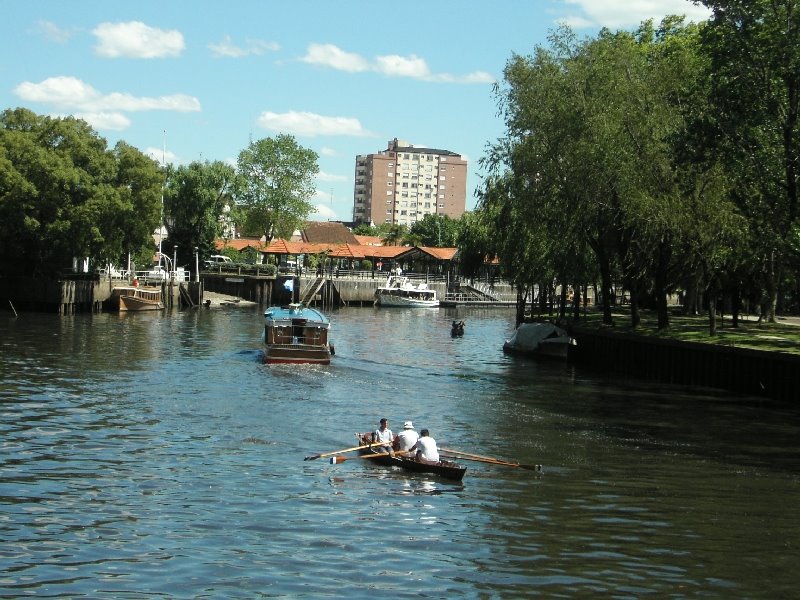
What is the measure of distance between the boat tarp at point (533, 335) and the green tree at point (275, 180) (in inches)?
3424

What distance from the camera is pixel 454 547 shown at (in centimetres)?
2197

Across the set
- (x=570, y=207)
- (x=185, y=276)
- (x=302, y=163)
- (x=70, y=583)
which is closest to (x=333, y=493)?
(x=70, y=583)

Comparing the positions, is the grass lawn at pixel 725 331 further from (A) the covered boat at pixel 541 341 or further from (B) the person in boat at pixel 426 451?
(B) the person in boat at pixel 426 451

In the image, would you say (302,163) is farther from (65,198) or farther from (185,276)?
(65,198)

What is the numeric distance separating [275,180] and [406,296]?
32.3m

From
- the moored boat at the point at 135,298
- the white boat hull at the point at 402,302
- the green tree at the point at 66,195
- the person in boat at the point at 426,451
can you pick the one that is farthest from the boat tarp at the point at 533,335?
the white boat hull at the point at 402,302

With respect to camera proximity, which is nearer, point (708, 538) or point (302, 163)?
point (708, 538)

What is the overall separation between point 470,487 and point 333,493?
3778 mm

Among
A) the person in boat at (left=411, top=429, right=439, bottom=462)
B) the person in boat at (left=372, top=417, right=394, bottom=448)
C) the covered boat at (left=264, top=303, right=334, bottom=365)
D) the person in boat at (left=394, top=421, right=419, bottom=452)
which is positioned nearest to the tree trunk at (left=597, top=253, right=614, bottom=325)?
the covered boat at (left=264, top=303, right=334, bottom=365)

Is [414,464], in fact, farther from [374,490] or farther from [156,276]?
[156,276]

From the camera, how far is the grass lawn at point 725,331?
5037cm

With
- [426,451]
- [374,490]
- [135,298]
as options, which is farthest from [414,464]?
[135,298]

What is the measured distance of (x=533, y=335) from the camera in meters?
65.2

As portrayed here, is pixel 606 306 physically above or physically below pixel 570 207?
below
